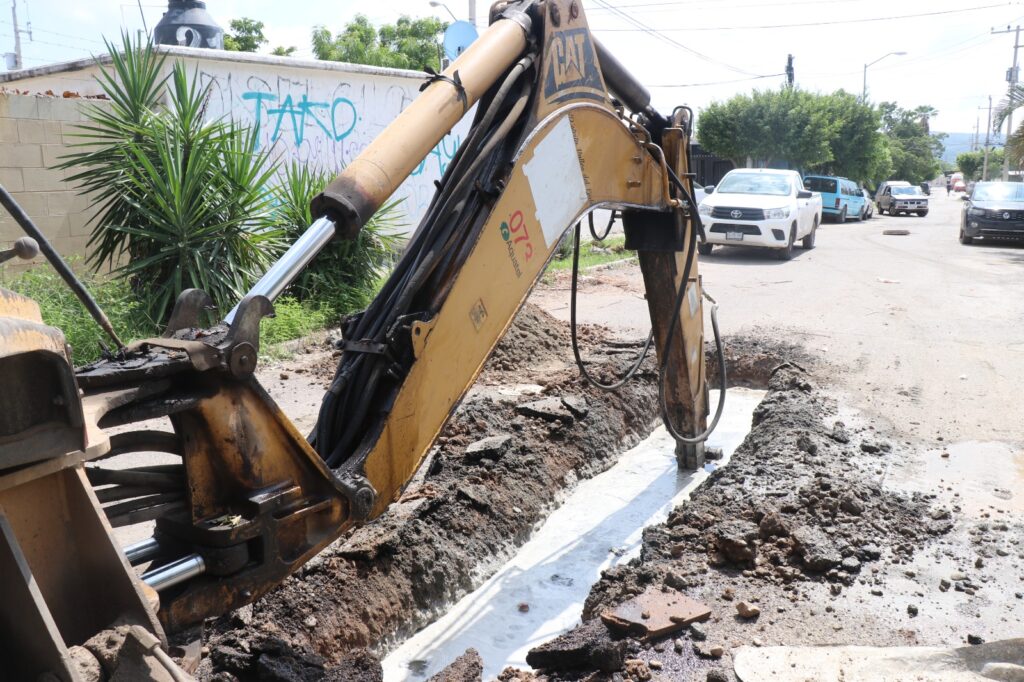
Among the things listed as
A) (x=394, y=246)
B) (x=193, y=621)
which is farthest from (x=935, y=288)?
(x=193, y=621)

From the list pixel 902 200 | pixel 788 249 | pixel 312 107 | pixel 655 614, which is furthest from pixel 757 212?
pixel 902 200

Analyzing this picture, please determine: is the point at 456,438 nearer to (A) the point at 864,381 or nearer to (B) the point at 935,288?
(A) the point at 864,381

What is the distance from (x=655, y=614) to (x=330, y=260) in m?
7.72

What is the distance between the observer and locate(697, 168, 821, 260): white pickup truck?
1677 centimetres

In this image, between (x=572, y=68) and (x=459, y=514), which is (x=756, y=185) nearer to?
(x=459, y=514)

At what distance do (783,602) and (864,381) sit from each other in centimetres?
435

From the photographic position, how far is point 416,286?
3246 mm

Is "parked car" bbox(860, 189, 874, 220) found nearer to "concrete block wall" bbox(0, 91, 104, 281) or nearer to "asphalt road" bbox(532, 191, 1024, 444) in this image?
"asphalt road" bbox(532, 191, 1024, 444)

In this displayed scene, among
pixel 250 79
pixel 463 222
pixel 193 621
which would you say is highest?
pixel 250 79

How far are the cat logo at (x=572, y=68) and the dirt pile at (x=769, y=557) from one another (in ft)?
7.73

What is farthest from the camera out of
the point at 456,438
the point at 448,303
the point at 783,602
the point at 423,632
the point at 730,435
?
the point at 730,435

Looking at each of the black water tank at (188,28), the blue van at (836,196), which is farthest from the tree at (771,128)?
the black water tank at (188,28)

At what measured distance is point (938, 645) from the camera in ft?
12.1

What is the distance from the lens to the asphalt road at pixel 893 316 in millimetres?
7168
